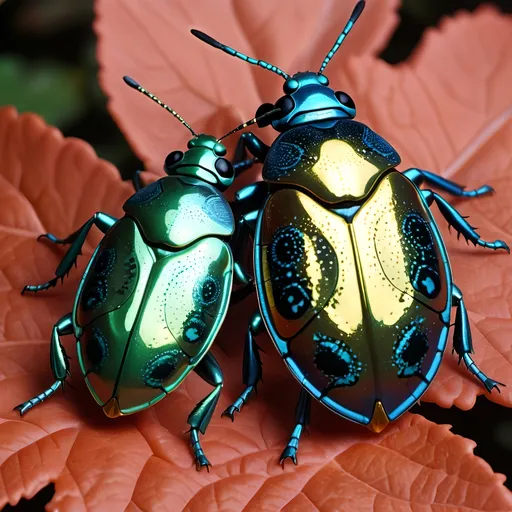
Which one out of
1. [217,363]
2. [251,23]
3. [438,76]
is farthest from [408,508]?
[251,23]

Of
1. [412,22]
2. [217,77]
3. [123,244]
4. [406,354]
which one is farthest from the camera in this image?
[412,22]

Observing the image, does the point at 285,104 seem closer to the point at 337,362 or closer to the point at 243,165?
the point at 243,165

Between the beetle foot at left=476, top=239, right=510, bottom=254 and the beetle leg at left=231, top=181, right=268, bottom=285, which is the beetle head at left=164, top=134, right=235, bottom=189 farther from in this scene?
the beetle foot at left=476, top=239, right=510, bottom=254

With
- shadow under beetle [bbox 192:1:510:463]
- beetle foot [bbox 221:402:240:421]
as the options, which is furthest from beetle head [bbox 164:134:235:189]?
beetle foot [bbox 221:402:240:421]

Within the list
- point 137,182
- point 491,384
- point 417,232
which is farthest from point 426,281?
point 137,182

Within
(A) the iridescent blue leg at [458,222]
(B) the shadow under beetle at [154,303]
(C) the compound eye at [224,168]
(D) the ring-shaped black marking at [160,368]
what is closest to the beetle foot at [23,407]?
(B) the shadow under beetle at [154,303]

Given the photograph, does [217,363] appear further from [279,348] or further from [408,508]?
[408,508]
